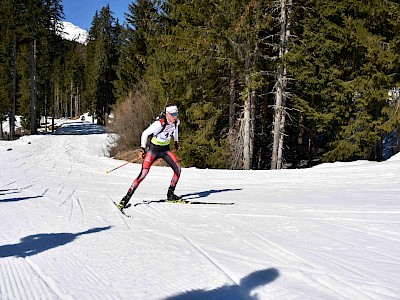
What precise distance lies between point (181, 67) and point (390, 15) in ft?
31.1

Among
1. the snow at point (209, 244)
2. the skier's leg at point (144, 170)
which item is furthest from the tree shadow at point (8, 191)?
the skier's leg at point (144, 170)

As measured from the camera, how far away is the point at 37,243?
4527 millimetres

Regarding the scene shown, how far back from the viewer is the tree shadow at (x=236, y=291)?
9.43 ft

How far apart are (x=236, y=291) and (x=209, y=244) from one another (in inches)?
55.5

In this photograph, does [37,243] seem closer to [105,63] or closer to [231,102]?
[231,102]

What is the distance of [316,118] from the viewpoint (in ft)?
52.2

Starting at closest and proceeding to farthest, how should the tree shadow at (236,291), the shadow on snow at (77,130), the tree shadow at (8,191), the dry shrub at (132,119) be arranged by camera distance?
the tree shadow at (236,291)
the tree shadow at (8,191)
the dry shrub at (132,119)
the shadow on snow at (77,130)

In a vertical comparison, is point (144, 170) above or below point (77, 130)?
below

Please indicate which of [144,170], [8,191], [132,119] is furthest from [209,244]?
[132,119]

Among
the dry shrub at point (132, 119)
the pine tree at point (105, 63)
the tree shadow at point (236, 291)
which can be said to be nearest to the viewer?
the tree shadow at point (236, 291)

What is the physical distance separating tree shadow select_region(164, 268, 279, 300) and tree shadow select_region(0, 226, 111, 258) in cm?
224

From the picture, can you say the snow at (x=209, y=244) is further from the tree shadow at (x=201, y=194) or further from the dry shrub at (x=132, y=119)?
the dry shrub at (x=132, y=119)

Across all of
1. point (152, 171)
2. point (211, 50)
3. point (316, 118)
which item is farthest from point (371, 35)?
point (152, 171)

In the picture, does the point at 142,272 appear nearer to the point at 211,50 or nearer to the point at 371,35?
the point at 211,50
